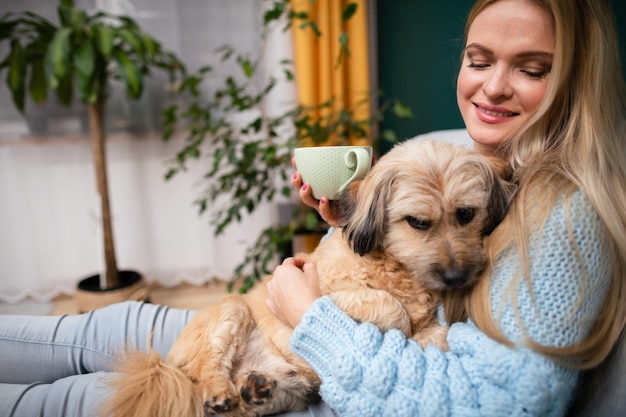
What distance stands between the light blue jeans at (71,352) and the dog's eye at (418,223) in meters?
0.54

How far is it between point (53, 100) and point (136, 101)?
1.78ft

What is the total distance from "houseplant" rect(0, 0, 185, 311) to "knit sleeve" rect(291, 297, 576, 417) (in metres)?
1.94

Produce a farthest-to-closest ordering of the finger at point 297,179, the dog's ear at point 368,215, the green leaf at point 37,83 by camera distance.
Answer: the green leaf at point 37,83 → the finger at point 297,179 → the dog's ear at point 368,215

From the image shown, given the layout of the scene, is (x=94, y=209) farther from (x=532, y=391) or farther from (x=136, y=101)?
(x=532, y=391)

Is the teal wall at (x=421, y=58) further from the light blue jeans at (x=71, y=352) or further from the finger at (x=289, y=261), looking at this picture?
the light blue jeans at (x=71, y=352)

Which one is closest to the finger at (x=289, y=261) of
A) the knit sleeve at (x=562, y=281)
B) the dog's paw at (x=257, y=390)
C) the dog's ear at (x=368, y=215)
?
the dog's ear at (x=368, y=215)

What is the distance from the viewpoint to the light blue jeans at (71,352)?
3.43ft

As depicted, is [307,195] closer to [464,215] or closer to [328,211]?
[328,211]

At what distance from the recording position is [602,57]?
3.01 ft

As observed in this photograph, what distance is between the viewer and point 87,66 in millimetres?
2084

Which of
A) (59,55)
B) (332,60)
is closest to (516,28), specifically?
(332,60)

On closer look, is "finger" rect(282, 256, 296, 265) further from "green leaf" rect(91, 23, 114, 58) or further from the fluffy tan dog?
"green leaf" rect(91, 23, 114, 58)

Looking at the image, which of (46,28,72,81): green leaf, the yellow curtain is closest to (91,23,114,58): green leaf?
(46,28,72,81): green leaf

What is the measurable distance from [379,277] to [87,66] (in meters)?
1.94
